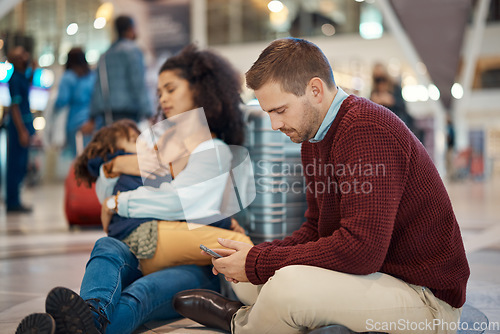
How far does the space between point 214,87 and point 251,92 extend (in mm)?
332

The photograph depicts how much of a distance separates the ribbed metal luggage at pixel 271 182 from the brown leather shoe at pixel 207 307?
874 mm

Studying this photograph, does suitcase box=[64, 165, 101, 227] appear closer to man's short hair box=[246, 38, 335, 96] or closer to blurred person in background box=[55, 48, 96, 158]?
blurred person in background box=[55, 48, 96, 158]

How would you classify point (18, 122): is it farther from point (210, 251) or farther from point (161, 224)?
point (210, 251)

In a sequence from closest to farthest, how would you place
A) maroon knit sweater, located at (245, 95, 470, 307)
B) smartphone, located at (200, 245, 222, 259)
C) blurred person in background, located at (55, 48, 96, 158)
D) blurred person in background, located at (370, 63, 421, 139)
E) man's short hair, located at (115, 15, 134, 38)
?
maroon knit sweater, located at (245, 95, 470, 307) → smartphone, located at (200, 245, 222, 259) → man's short hair, located at (115, 15, 134, 38) → blurred person in background, located at (370, 63, 421, 139) → blurred person in background, located at (55, 48, 96, 158)

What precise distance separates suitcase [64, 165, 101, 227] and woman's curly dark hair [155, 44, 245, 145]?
2014 mm

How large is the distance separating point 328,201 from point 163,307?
0.74 m

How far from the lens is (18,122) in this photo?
5.82 m

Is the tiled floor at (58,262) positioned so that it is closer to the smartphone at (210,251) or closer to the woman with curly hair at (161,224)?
the woman with curly hair at (161,224)

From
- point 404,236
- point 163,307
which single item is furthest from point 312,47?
point 163,307

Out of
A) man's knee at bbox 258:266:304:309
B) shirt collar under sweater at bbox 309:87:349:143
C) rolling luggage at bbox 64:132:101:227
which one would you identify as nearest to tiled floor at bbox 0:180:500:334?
rolling luggage at bbox 64:132:101:227

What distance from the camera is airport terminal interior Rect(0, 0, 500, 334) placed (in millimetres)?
2570

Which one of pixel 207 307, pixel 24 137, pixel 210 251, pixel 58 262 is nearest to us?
pixel 210 251

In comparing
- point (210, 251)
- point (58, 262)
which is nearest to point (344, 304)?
point (210, 251)

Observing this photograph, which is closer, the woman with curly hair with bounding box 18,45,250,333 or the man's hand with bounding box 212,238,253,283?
the man's hand with bounding box 212,238,253,283
